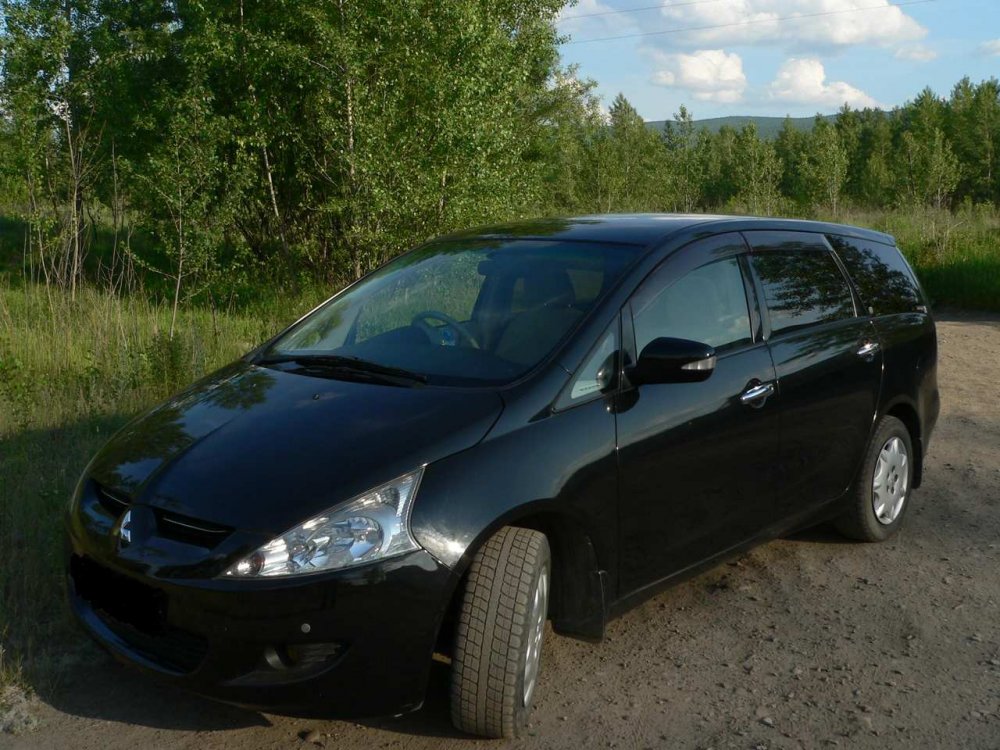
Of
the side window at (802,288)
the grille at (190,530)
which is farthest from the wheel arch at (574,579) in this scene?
the side window at (802,288)

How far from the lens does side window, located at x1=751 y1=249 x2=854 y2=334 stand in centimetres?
470

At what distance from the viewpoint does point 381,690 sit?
3.08 m

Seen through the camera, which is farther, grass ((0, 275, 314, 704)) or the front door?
grass ((0, 275, 314, 704))

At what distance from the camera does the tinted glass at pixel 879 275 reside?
538 cm

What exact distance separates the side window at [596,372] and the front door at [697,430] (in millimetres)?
83

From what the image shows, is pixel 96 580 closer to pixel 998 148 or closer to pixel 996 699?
pixel 996 699

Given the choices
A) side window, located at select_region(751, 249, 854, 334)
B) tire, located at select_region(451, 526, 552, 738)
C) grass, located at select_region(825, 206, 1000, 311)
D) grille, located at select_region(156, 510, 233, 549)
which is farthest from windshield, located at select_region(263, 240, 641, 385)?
grass, located at select_region(825, 206, 1000, 311)

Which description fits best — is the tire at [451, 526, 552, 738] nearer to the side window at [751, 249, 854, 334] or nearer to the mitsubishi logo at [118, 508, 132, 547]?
the mitsubishi logo at [118, 508, 132, 547]

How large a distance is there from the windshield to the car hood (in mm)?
267

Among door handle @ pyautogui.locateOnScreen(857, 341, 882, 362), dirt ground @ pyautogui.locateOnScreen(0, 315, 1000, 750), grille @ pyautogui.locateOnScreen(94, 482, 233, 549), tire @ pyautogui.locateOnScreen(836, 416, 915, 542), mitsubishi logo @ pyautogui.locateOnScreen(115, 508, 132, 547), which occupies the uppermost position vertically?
door handle @ pyautogui.locateOnScreen(857, 341, 882, 362)

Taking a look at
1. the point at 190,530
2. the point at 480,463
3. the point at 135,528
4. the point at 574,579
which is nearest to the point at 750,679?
the point at 574,579

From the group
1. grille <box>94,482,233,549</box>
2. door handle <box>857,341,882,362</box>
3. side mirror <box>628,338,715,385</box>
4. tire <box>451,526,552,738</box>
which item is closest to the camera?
grille <box>94,482,233,549</box>

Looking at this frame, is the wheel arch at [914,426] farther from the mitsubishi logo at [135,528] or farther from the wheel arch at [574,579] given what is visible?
the mitsubishi logo at [135,528]

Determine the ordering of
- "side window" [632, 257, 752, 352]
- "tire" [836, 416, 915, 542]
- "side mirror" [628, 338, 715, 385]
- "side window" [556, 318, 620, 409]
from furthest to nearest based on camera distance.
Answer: "tire" [836, 416, 915, 542]
"side window" [632, 257, 752, 352]
"side mirror" [628, 338, 715, 385]
"side window" [556, 318, 620, 409]
